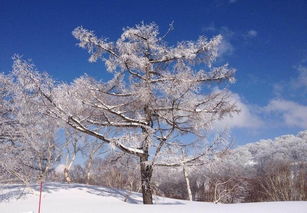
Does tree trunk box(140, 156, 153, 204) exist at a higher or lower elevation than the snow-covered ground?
higher

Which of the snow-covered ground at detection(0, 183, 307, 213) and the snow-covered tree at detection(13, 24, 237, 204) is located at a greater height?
the snow-covered tree at detection(13, 24, 237, 204)

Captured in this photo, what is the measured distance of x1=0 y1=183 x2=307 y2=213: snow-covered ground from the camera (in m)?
7.00

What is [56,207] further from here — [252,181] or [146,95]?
[252,181]

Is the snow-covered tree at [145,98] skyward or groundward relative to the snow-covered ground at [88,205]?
skyward

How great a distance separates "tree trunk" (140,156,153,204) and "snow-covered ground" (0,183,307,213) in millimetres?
997

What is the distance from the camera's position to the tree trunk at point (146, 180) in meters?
9.73

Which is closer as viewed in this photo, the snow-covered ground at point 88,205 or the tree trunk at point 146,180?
the snow-covered ground at point 88,205

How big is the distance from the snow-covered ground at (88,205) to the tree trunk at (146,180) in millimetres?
997

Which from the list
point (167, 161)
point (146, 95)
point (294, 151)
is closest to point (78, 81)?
point (146, 95)

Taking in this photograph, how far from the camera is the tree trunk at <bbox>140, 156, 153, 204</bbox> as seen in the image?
9.73 meters

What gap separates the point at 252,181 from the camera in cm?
3481

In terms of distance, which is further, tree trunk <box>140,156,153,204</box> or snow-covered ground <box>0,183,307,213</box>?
tree trunk <box>140,156,153,204</box>

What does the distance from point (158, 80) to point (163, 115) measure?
1.13m

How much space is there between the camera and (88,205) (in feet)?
26.7
